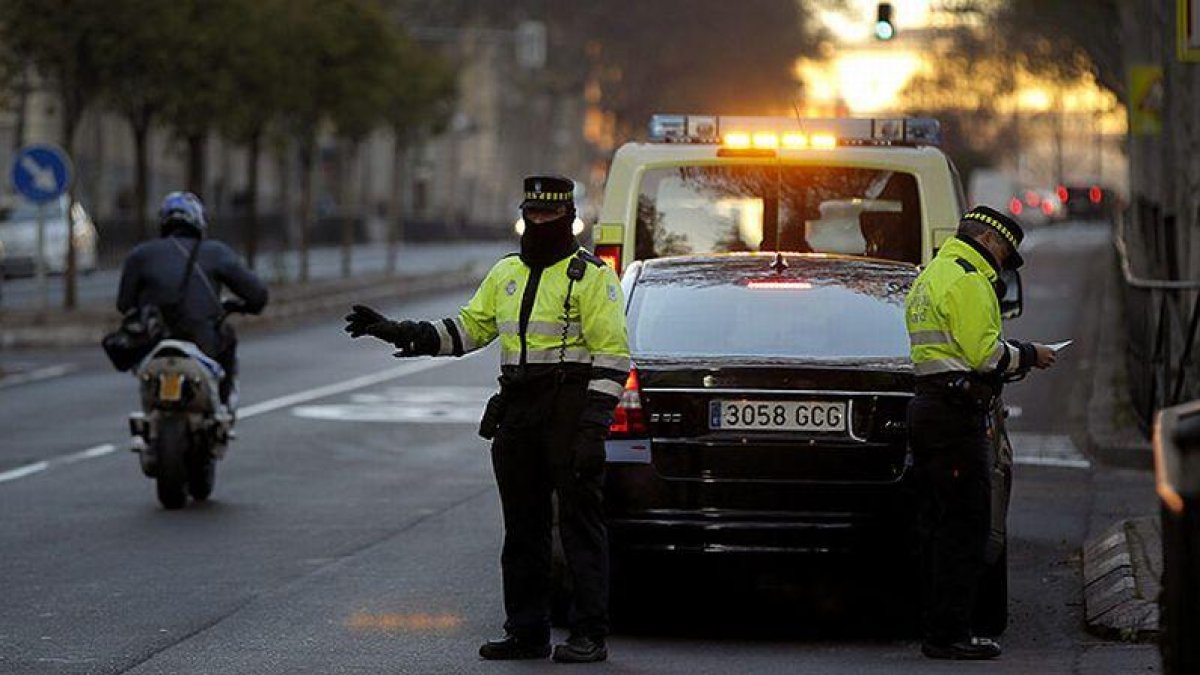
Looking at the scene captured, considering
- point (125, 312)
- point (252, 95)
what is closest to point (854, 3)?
point (252, 95)

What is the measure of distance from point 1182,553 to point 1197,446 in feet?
0.87

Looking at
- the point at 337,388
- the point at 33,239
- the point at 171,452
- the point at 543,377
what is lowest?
the point at 33,239

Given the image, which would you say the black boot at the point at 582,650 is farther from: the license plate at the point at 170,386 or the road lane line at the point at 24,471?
the road lane line at the point at 24,471

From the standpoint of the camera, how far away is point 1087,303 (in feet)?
140

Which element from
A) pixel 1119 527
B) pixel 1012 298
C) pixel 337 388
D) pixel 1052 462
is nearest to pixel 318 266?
pixel 337 388

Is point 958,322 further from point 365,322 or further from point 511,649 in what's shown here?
point 365,322

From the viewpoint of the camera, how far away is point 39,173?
33.4 m

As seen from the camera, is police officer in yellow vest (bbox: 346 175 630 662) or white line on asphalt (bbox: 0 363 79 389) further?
white line on asphalt (bbox: 0 363 79 389)

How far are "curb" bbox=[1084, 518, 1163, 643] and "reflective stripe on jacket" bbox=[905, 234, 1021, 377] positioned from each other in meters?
0.87

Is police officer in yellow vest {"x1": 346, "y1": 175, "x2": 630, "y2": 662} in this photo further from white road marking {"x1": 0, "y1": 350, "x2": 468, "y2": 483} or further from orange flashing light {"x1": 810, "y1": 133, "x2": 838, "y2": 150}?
white road marking {"x1": 0, "y1": 350, "x2": 468, "y2": 483}

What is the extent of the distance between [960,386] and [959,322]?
0.73 feet

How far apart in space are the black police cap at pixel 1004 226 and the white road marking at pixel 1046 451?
294 inches

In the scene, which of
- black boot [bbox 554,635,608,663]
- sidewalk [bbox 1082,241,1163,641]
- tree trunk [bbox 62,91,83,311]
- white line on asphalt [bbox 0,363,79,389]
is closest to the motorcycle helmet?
sidewalk [bbox 1082,241,1163,641]

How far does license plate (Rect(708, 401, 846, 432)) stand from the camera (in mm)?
10773
